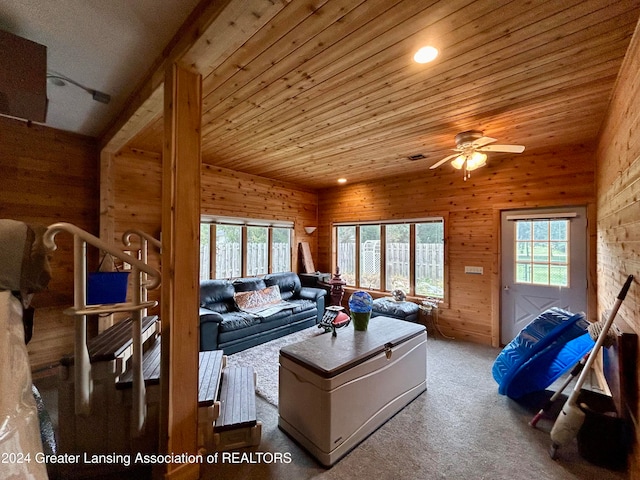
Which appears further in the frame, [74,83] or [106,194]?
[106,194]

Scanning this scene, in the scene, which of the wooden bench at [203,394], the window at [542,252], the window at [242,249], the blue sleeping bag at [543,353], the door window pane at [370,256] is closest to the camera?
the wooden bench at [203,394]

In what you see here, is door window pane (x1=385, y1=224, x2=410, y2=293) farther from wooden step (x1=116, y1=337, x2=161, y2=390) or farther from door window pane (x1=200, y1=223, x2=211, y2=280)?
wooden step (x1=116, y1=337, x2=161, y2=390)

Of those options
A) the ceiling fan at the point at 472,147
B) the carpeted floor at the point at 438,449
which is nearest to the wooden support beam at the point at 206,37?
the ceiling fan at the point at 472,147

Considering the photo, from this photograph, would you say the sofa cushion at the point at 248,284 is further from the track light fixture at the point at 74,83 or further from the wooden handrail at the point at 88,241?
the wooden handrail at the point at 88,241

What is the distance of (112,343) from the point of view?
1897 mm

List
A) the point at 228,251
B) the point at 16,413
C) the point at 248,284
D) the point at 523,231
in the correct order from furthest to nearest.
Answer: the point at 228,251 → the point at 248,284 → the point at 523,231 → the point at 16,413

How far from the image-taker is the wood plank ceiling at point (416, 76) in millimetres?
1519

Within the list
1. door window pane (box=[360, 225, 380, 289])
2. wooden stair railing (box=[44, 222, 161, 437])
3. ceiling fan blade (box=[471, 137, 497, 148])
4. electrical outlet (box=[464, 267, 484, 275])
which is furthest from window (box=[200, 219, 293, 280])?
ceiling fan blade (box=[471, 137, 497, 148])

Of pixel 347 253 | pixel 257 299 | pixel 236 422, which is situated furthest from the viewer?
pixel 347 253

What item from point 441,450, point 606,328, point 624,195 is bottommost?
point 441,450

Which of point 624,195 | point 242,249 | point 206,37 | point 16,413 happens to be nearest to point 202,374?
point 16,413

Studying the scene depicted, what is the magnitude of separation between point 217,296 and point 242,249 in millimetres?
1165

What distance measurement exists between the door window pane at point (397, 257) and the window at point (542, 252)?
171cm

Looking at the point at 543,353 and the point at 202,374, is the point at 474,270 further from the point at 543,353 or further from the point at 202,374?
the point at 202,374
